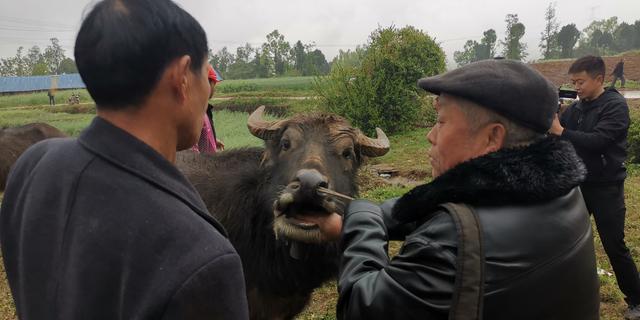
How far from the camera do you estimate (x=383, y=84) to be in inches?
645

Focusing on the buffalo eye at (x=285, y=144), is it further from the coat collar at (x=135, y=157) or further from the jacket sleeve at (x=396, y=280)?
the coat collar at (x=135, y=157)

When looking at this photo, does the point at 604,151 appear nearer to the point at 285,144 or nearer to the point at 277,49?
the point at 285,144

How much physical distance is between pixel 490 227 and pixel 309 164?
6.08 ft

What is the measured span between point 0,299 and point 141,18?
5824mm

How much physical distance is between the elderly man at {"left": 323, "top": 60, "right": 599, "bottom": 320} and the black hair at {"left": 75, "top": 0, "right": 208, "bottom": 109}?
3.13ft

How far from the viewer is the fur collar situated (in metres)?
1.41

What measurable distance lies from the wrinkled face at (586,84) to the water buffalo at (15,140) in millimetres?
9706

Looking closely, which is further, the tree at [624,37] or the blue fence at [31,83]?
the tree at [624,37]

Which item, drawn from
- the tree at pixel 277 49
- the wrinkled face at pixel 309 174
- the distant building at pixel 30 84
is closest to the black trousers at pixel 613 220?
the wrinkled face at pixel 309 174

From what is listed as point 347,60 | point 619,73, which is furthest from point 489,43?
point 347,60

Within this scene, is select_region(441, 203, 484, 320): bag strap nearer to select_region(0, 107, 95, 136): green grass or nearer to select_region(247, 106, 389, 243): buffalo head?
select_region(247, 106, 389, 243): buffalo head

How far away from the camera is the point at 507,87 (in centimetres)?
155

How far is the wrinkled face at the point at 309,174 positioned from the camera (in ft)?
8.34

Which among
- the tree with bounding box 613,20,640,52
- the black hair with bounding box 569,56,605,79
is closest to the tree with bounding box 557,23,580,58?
the tree with bounding box 613,20,640,52
